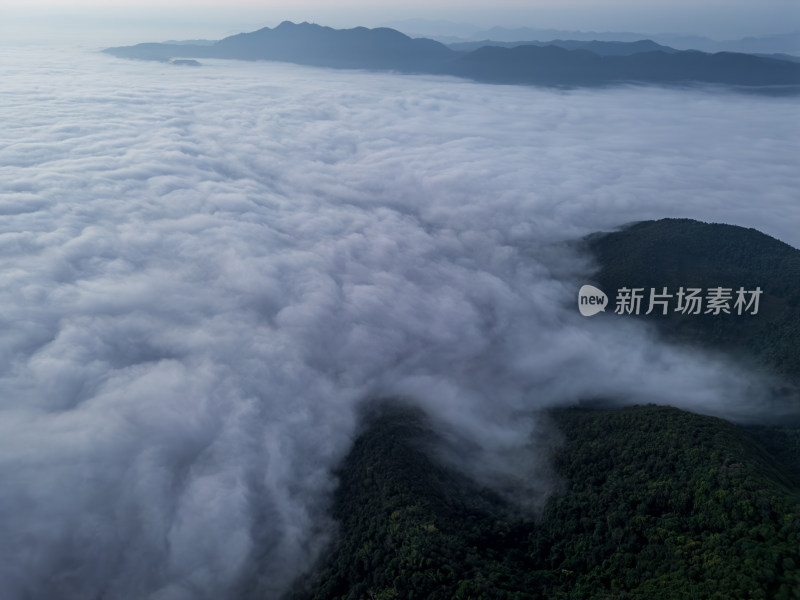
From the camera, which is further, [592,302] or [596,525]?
[592,302]

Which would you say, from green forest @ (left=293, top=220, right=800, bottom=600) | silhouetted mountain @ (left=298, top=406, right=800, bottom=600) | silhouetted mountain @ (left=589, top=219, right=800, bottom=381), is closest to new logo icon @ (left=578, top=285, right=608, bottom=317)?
silhouetted mountain @ (left=589, top=219, right=800, bottom=381)

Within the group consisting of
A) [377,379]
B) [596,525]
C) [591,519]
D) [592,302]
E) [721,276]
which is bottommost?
[377,379]

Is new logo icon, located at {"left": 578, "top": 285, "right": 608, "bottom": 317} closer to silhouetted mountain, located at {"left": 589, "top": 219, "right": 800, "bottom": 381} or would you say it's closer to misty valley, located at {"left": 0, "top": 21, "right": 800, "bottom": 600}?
misty valley, located at {"left": 0, "top": 21, "right": 800, "bottom": 600}

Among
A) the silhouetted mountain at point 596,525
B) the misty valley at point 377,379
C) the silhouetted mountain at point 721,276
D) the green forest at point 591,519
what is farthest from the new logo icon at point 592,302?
the silhouetted mountain at point 596,525

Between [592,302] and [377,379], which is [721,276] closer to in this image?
[592,302]

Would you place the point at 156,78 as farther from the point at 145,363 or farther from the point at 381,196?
the point at 145,363

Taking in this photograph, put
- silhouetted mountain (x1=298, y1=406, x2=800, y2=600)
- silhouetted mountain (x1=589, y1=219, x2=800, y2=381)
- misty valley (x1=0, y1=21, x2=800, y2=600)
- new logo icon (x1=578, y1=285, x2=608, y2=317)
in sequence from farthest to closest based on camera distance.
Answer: new logo icon (x1=578, y1=285, x2=608, y2=317)
silhouetted mountain (x1=589, y1=219, x2=800, y2=381)
misty valley (x1=0, y1=21, x2=800, y2=600)
silhouetted mountain (x1=298, y1=406, x2=800, y2=600)

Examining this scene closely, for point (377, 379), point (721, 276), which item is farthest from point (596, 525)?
point (721, 276)
